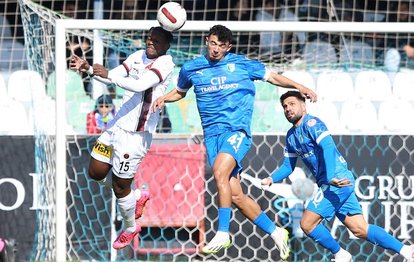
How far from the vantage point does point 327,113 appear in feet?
37.4

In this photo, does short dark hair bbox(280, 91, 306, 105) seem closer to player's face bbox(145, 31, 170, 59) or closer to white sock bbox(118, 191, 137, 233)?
player's face bbox(145, 31, 170, 59)

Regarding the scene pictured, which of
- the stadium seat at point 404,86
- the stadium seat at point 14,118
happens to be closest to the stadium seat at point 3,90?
the stadium seat at point 14,118

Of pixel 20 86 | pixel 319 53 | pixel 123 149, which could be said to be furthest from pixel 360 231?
pixel 20 86

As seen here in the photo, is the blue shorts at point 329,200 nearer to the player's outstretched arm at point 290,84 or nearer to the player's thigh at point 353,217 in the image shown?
the player's thigh at point 353,217

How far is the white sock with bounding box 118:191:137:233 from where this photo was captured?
924cm

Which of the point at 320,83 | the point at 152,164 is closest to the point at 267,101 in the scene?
the point at 320,83

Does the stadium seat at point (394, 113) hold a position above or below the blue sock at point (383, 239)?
above

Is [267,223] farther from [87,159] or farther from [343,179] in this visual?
[87,159]

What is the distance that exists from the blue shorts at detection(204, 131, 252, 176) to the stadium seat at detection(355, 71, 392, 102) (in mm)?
3264

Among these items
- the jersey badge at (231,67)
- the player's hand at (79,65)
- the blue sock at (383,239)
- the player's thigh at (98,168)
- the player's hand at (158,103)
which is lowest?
the blue sock at (383,239)

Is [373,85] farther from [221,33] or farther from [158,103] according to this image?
[158,103]

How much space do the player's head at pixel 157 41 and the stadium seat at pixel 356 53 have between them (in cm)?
410

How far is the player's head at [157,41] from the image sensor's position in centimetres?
881

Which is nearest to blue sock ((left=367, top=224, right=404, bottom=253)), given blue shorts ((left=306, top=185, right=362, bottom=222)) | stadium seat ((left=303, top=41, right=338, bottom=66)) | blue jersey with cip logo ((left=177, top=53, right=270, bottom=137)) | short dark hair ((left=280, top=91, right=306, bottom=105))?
blue shorts ((left=306, top=185, right=362, bottom=222))
